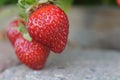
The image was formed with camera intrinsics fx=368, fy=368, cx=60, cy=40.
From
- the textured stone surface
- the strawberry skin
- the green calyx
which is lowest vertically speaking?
the textured stone surface

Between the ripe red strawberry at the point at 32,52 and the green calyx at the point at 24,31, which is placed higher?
→ the green calyx at the point at 24,31

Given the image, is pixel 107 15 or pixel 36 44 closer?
pixel 36 44

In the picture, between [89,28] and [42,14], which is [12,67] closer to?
[42,14]

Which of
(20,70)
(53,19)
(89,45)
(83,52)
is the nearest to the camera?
(53,19)

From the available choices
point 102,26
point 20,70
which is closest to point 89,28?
point 102,26

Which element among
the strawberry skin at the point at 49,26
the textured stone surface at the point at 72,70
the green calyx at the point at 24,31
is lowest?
the textured stone surface at the point at 72,70

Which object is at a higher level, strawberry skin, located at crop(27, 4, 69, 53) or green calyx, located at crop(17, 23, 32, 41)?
strawberry skin, located at crop(27, 4, 69, 53)
